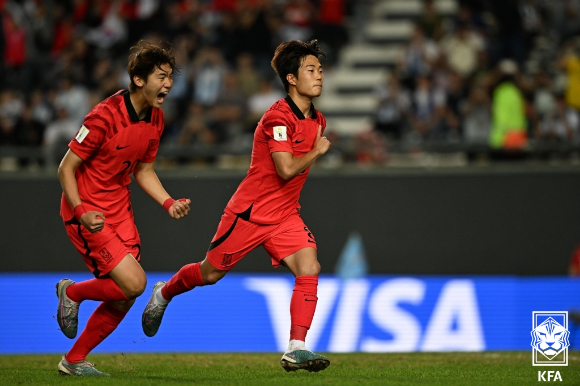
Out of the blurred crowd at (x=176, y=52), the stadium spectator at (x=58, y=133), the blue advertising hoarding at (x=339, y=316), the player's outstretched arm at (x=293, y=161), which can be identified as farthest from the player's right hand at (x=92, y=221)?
the stadium spectator at (x=58, y=133)

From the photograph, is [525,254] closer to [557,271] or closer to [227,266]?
[557,271]

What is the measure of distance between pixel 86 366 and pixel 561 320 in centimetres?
509

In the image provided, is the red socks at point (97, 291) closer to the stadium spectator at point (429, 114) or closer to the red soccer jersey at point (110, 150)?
the red soccer jersey at point (110, 150)

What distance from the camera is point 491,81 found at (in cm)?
1329

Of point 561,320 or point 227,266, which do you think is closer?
point 227,266

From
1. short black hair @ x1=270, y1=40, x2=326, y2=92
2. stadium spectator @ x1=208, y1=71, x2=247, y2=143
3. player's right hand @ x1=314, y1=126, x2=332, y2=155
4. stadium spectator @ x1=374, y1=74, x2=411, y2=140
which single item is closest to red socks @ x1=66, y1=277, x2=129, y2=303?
player's right hand @ x1=314, y1=126, x2=332, y2=155

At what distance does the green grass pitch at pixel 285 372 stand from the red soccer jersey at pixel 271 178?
1263 millimetres

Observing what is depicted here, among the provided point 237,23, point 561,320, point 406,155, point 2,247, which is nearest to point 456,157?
point 406,155

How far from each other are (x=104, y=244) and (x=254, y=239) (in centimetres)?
113

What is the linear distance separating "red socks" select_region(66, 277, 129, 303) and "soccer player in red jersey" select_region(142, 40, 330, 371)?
674mm

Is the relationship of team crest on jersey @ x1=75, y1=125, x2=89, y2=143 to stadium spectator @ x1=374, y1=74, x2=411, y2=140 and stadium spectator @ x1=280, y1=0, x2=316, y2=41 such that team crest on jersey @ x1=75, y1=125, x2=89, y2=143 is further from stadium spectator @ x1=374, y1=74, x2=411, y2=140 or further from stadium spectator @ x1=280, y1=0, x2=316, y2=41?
stadium spectator @ x1=280, y1=0, x2=316, y2=41

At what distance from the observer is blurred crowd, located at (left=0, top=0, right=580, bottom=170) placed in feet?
43.1

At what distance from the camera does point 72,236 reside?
7.25 metres

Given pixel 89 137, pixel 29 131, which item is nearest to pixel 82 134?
pixel 89 137
